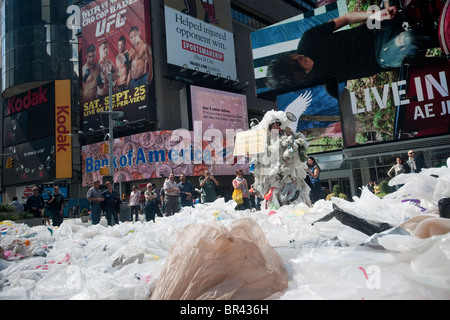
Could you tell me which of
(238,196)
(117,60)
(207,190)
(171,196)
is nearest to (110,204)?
(171,196)

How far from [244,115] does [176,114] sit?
6.78 meters

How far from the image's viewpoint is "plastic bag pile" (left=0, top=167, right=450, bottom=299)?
1651 mm

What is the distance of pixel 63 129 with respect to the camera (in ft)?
96.5

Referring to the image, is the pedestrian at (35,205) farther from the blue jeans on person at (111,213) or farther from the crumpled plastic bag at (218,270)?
the crumpled plastic bag at (218,270)

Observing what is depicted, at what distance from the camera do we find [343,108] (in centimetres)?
2078

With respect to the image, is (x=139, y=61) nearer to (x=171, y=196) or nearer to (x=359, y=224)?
(x=171, y=196)

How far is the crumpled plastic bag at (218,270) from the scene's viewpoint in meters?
1.83

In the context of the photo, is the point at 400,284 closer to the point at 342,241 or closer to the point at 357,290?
the point at 357,290

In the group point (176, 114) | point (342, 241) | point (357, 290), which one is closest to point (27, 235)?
point (342, 241)

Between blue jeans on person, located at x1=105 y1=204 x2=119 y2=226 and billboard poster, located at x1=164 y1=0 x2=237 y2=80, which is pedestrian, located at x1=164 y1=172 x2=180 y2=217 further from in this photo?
billboard poster, located at x1=164 y1=0 x2=237 y2=80

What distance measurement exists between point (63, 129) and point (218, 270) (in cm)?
3136

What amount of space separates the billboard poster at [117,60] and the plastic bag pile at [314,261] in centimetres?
2301

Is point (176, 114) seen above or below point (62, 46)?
below
